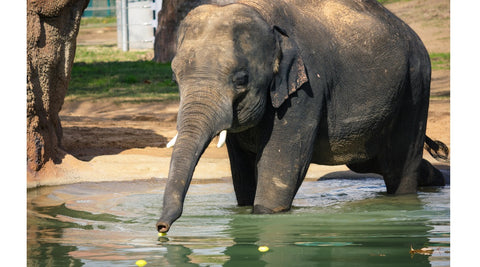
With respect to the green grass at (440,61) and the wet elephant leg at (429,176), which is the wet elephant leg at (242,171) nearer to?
the wet elephant leg at (429,176)

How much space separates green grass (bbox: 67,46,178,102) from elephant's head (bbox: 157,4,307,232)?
1024 cm

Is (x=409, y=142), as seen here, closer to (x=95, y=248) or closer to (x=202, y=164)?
(x=202, y=164)

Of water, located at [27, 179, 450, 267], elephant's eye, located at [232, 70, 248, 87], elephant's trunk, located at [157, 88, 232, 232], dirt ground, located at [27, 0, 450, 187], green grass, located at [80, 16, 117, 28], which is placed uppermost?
elephant's eye, located at [232, 70, 248, 87]

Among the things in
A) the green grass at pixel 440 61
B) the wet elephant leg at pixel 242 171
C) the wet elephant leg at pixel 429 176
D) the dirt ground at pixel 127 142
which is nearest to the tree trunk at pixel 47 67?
the dirt ground at pixel 127 142

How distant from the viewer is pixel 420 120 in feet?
28.7

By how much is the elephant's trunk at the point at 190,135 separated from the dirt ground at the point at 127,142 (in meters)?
3.33

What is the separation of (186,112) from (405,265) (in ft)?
6.31

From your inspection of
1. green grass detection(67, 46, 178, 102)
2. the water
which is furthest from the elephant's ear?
green grass detection(67, 46, 178, 102)

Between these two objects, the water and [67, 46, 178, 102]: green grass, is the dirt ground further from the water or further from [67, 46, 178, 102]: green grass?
[67, 46, 178, 102]: green grass

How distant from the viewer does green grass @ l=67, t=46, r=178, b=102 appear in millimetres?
17797

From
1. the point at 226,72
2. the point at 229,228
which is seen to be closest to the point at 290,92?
the point at 226,72

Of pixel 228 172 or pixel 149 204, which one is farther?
pixel 228 172

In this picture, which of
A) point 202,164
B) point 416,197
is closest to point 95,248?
point 416,197

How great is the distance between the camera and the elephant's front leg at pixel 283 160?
716 centimetres
